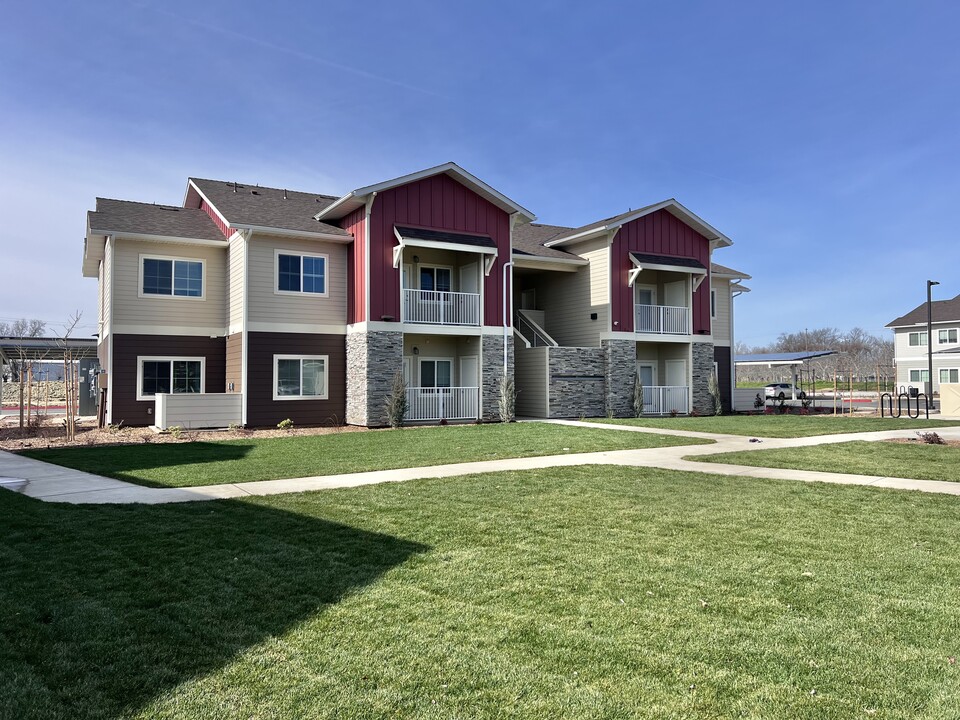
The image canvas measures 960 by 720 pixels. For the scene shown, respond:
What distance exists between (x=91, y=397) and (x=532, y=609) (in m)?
25.8

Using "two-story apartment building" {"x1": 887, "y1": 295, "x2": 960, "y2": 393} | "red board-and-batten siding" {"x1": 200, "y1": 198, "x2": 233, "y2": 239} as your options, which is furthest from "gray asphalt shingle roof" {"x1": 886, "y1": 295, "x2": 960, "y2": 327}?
"red board-and-batten siding" {"x1": 200, "y1": 198, "x2": 233, "y2": 239}

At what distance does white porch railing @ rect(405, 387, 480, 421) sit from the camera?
2123 cm

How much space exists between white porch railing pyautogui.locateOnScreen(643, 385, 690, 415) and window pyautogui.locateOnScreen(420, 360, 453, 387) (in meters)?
7.75

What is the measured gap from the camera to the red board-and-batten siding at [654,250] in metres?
24.8

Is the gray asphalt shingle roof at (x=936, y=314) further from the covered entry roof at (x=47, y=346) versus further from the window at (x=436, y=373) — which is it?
the covered entry roof at (x=47, y=346)

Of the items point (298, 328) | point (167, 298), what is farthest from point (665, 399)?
point (167, 298)

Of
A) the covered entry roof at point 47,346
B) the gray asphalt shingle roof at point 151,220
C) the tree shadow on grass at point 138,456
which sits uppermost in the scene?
the gray asphalt shingle roof at point 151,220

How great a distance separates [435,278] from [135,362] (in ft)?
32.1

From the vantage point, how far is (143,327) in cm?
2020

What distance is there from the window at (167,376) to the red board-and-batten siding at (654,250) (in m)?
14.4

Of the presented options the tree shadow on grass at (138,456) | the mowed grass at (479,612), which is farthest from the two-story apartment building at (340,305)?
the mowed grass at (479,612)

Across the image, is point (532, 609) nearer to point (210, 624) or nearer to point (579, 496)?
point (210, 624)

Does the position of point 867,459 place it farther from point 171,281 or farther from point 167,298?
point 171,281

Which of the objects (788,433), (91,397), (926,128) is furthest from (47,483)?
(926,128)
